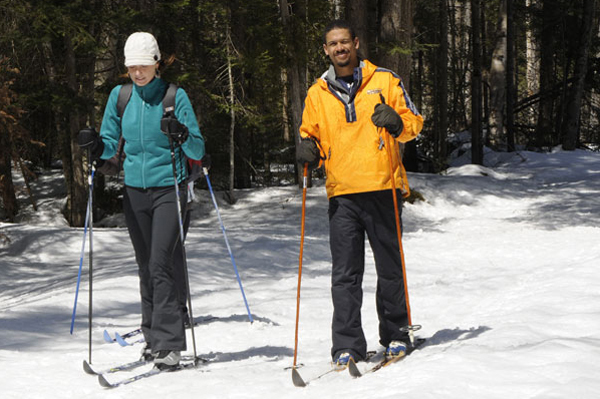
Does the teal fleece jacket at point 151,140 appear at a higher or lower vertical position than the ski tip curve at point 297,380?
higher

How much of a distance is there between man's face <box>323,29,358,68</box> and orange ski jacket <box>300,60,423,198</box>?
0.09 meters

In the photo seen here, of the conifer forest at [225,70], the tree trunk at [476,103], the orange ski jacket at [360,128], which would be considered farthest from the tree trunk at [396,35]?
the orange ski jacket at [360,128]

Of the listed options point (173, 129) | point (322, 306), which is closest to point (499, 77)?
point (322, 306)

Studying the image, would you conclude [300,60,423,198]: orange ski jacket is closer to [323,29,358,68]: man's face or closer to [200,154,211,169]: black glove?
[323,29,358,68]: man's face

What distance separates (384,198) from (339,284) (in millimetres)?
612

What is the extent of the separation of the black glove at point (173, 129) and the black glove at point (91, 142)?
21.3 inches

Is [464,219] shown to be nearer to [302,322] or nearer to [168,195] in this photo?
[302,322]

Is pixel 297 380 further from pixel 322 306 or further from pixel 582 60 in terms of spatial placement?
Answer: pixel 582 60

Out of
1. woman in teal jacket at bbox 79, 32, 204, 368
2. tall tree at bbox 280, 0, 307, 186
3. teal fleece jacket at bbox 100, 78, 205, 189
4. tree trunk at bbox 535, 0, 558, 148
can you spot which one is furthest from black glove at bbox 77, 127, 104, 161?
tree trunk at bbox 535, 0, 558, 148

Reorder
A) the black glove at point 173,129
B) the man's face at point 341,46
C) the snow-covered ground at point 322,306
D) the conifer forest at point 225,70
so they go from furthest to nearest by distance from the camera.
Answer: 1. the conifer forest at point 225,70
2. the black glove at point 173,129
3. the man's face at point 341,46
4. the snow-covered ground at point 322,306

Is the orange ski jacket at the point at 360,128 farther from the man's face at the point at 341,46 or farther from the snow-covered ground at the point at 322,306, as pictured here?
the snow-covered ground at the point at 322,306

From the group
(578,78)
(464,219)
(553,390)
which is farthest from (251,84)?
(553,390)

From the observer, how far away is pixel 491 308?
256 inches

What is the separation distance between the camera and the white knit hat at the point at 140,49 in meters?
4.77
